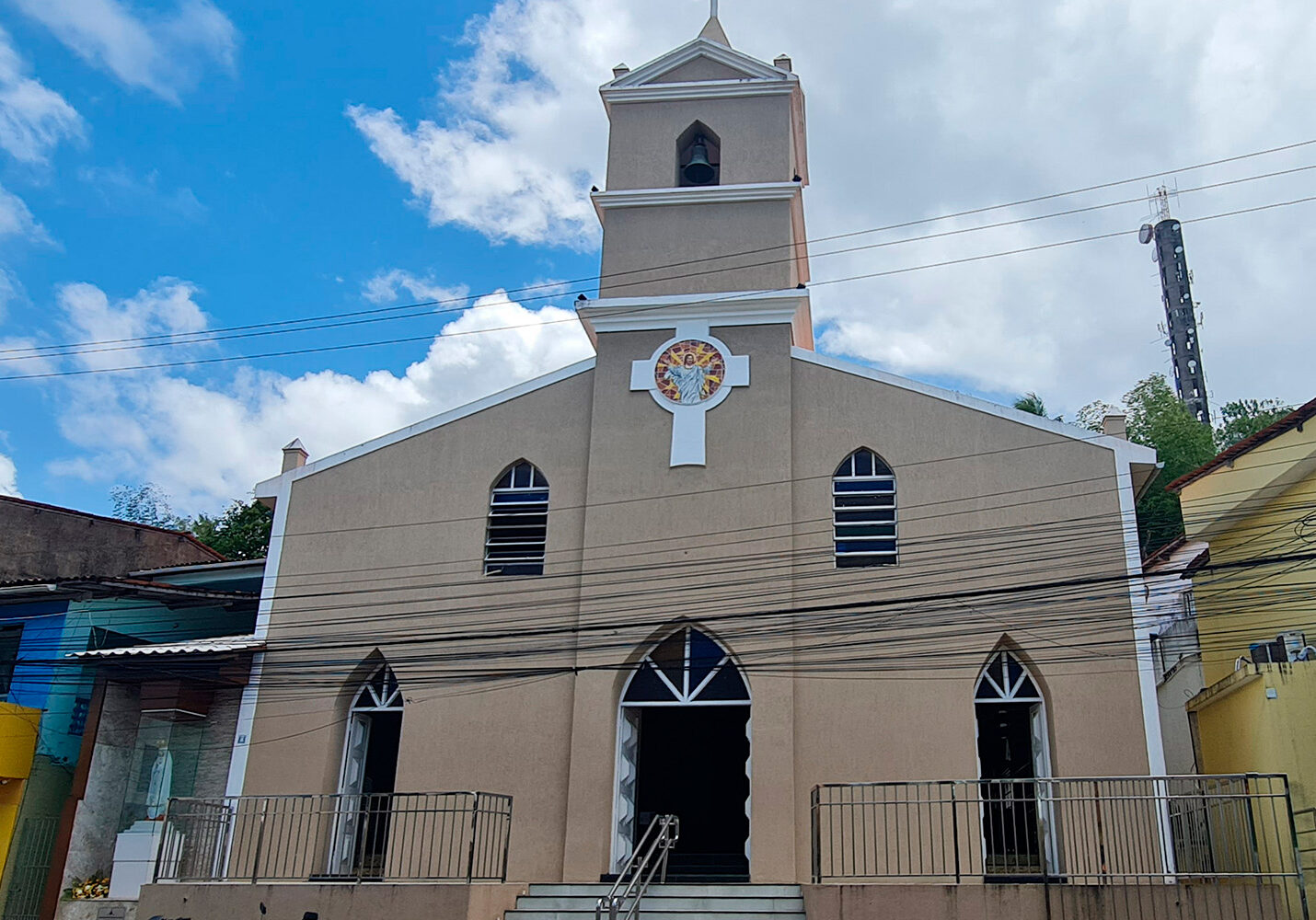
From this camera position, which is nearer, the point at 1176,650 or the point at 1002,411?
the point at 1002,411

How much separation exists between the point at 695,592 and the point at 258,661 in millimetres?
5861

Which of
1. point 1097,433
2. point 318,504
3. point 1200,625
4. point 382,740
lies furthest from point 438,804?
point 1200,625

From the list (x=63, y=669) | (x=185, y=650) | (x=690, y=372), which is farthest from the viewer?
(x=63, y=669)

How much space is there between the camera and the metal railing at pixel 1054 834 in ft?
43.1

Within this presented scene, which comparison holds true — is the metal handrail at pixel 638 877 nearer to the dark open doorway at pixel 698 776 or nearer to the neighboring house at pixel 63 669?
the dark open doorway at pixel 698 776

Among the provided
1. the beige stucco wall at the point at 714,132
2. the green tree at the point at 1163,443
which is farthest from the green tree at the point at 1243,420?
the beige stucco wall at the point at 714,132

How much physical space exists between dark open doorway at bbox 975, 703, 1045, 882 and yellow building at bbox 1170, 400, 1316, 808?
7.86 ft

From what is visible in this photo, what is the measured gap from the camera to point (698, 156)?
18.2m

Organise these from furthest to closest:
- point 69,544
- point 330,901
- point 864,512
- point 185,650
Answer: point 69,544 → point 185,650 → point 864,512 → point 330,901

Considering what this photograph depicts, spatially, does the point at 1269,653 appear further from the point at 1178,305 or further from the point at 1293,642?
the point at 1178,305

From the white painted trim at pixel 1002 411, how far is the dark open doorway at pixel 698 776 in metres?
5.08

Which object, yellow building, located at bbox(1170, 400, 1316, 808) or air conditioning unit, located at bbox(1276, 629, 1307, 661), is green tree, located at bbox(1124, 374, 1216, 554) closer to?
yellow building, located at bbox(1170, 400, 1316, 808)

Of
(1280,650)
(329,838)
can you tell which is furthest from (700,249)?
(329,838)

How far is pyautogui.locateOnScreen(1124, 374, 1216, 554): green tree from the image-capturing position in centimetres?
2866
